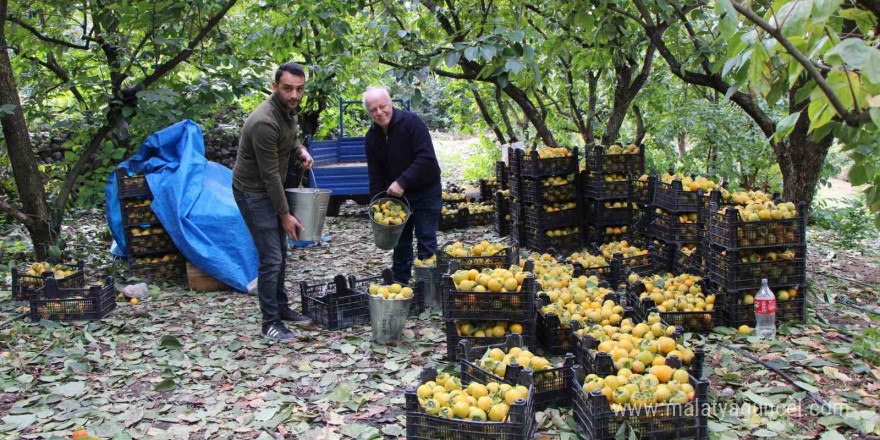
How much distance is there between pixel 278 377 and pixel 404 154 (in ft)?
7.63

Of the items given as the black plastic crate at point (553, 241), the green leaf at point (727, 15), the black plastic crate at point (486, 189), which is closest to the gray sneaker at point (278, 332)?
the black plastic crate at point (553, 241)

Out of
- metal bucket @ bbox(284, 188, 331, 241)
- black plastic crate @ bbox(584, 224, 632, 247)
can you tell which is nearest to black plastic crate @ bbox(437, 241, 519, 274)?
metal bucket @ bbox(284, 188, 331, 241)

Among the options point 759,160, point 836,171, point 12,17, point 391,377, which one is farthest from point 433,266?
point 836,171

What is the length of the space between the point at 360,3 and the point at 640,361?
5.32 m

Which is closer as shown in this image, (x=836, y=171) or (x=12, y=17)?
(x=12, y=17)

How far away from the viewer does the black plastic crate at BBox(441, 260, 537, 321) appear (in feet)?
14.4

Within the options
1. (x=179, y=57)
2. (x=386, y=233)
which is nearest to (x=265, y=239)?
(x=386, y=233)

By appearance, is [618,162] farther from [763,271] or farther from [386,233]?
[386,233]

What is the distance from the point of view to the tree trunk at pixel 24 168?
6648 mm

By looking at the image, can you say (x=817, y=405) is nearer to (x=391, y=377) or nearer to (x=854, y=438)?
(x=854, y=438)

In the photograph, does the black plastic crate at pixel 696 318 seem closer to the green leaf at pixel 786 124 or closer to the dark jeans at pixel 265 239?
the dark jeans at pixel 265 239

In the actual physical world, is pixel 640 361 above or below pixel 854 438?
above

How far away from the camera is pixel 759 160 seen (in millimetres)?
10836

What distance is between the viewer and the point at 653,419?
3225 millimetres
